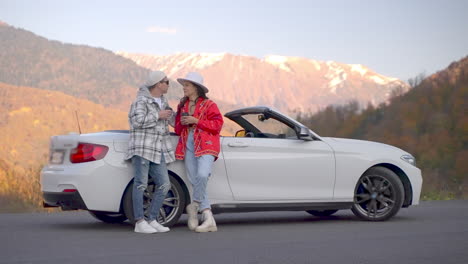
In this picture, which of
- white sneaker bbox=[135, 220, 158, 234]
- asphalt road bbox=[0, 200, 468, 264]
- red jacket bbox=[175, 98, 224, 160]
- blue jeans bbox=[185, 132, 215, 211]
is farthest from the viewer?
red jacket bbox=[175, 98, 224, 160]

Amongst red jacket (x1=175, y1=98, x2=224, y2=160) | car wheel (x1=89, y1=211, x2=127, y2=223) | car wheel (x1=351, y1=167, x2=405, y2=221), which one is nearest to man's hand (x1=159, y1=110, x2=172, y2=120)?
red jacket (x1=175, y1=98, x2=224, y2=160)

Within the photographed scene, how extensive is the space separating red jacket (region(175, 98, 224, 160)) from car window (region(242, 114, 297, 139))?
1005 mm

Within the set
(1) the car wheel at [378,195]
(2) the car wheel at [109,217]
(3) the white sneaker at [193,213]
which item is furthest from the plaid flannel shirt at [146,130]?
(1) the car wheel at [378,195]

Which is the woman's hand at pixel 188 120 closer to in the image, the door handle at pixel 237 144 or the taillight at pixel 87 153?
the door handle at pixel 237 144

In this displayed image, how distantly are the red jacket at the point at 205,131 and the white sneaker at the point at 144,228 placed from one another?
0.89 metres

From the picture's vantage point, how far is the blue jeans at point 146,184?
8180mm

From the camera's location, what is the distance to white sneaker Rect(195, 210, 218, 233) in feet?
27.2

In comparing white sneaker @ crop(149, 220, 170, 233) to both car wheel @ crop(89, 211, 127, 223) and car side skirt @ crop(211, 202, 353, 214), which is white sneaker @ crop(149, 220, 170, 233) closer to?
car side skirt @ crop(211, 202, 353, 214)

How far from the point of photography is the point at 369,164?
945 cm

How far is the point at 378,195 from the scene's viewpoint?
949 cm

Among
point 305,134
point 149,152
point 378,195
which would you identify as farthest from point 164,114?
point 378,195

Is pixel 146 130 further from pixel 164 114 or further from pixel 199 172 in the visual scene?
pixel 199 172

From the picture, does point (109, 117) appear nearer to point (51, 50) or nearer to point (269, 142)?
point (51, 50)

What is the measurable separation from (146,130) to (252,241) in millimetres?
1844
